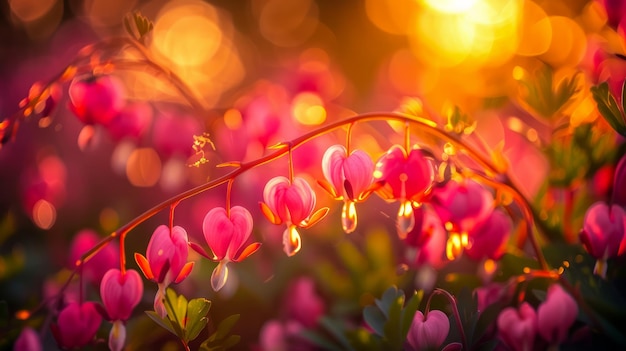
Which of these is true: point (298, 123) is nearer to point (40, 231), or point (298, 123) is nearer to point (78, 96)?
point (78, 96)

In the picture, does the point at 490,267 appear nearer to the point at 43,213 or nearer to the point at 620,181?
the point at 620,181

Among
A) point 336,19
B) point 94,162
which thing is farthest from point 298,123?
point 336,19

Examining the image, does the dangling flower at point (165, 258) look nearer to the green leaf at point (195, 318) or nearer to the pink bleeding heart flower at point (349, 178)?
the green leaf at point (195, 318)

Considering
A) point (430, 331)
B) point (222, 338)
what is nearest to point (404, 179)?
point (430, 331)

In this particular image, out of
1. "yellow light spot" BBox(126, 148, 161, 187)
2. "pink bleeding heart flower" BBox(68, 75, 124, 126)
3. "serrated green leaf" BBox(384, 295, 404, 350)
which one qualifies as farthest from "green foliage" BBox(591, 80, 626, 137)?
"yellow light spot" BBox(126, 148, 161, 187)

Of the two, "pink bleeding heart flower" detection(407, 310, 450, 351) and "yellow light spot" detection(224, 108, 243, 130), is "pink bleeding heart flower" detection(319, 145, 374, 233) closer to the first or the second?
"pink bleeding heart flower" detection(407, 310, 450, 351)

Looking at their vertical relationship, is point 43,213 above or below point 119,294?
below
